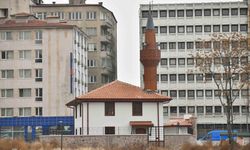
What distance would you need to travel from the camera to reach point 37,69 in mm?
Answer: 96062

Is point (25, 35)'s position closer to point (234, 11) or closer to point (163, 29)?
point (163, 29)

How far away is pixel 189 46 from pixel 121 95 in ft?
160

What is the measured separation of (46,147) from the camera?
163 ft

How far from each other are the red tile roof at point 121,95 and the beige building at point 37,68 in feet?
89.1

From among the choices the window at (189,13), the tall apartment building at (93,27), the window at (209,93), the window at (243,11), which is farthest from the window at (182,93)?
the window at (243,11)

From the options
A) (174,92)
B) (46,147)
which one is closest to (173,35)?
(174,92)

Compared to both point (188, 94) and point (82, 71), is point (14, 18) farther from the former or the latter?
point (188, 94)

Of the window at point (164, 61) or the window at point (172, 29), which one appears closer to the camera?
the window at point (172, 29)

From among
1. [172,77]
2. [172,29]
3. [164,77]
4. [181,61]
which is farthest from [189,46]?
[164,77]

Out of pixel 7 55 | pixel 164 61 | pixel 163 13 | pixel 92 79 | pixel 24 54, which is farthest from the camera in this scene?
pixel 92 79

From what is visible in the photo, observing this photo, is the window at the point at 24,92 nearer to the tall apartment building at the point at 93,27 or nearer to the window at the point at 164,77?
the tall apartment building at the point at 93,27

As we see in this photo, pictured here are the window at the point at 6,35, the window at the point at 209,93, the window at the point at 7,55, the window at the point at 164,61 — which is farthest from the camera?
the window at the point at 164,61

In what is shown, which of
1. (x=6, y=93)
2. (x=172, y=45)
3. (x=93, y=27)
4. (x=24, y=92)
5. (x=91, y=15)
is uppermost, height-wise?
(x=91, y=15)

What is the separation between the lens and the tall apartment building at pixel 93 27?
119750 mm
